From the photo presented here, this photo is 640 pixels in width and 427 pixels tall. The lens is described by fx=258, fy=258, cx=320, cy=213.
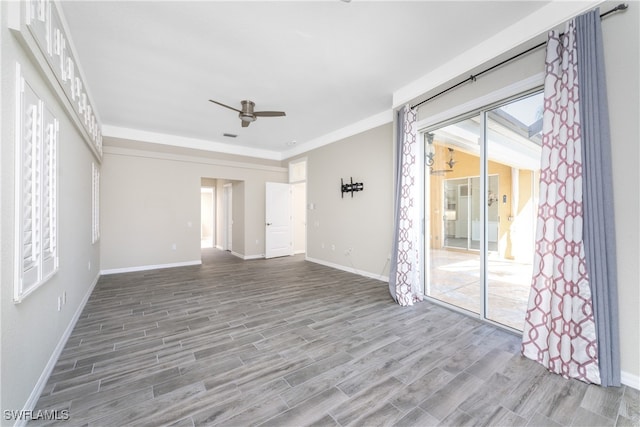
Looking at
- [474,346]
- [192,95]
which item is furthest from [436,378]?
[192,95]

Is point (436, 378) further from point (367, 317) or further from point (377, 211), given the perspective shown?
point (377, 211)

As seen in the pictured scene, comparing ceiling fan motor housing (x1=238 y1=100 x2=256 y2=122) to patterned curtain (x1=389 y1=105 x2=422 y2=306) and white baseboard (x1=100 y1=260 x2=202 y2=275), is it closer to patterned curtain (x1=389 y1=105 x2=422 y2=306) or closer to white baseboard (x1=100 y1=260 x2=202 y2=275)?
patterned curtain (x1=389 y1=105 x2=422 y2=306)

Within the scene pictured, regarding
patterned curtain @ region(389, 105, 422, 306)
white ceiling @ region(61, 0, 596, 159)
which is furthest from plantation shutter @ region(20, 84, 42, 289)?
patterned curtain @ region(389, 105, 422, 306)

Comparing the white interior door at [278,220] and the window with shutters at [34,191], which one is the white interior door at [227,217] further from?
the window with shutters at [34,191]

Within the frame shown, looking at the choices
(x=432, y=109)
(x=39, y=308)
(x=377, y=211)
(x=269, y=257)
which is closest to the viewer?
(x=39, y=308)

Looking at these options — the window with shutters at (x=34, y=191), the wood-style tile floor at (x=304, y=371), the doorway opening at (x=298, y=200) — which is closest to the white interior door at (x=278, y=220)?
the doorway opening at (x=298, y=200)

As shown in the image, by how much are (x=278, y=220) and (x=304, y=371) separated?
17.9 ft

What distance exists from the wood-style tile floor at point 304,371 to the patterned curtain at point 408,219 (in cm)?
33

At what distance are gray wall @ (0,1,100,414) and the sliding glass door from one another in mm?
3921

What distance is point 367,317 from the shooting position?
314cm

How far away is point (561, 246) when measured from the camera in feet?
6.97

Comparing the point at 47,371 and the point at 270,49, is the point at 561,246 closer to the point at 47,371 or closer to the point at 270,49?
the point at 270,49

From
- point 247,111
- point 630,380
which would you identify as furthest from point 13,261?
point 630,380

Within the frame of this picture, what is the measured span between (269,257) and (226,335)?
4507 millimetres
